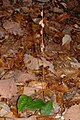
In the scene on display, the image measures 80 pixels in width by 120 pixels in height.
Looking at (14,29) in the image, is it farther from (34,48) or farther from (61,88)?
(61,88)

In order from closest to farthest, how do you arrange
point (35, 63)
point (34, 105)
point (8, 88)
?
point (34, 105) → point (8, 88) → point (35, 63)

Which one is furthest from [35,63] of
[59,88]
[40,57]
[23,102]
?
[23,102]

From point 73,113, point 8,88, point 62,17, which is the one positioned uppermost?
point 62,17

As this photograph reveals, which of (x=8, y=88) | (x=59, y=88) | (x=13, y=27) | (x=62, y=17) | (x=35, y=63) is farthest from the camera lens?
(x=62, y=17)

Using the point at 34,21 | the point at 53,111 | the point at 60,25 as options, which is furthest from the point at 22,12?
the point at 53,111

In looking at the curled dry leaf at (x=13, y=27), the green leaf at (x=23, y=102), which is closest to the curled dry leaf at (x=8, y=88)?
the green leaf at (x=23, y=102)

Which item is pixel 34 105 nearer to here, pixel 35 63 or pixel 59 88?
pixel 59 88

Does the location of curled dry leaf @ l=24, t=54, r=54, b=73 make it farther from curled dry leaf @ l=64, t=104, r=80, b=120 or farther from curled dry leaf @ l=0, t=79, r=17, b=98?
curled dry leaf @ l=64, t=104, r=80, b=120
